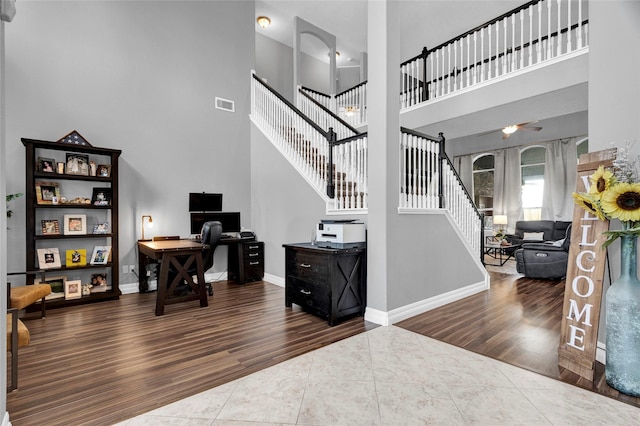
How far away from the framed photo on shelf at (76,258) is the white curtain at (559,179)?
10563 millimetres

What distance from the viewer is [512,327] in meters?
3.19

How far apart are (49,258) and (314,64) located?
25.3ft

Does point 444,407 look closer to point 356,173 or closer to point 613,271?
point 613,271

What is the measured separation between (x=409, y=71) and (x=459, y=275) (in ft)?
15.8

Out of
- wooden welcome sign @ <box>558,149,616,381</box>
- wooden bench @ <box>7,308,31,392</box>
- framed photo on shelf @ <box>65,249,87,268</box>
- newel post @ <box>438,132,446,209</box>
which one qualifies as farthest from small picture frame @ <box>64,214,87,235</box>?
wooden welcome sign @ <box>558,149,616,381</box>

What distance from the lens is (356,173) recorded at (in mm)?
3998

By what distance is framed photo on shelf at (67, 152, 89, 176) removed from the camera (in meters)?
4.12

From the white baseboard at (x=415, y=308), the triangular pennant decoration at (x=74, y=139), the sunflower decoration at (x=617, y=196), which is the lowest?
the white baseboard at (x=415, y=308)

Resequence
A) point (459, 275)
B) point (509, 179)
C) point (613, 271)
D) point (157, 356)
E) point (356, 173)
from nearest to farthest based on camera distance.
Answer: point (613, 271), point (157, 356), point (356, 173), point (459, 275), point (509, 179)

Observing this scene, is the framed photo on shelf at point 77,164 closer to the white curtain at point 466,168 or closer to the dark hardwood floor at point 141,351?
the dark hardwood floor at point 141,351

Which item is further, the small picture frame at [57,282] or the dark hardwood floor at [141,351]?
the small picture frame at [57,282]

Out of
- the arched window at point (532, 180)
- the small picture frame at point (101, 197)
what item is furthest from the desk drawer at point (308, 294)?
the arched window at point (532, 180)

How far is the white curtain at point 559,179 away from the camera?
834 cm

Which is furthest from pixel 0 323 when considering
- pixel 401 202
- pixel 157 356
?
pixel 401 202
